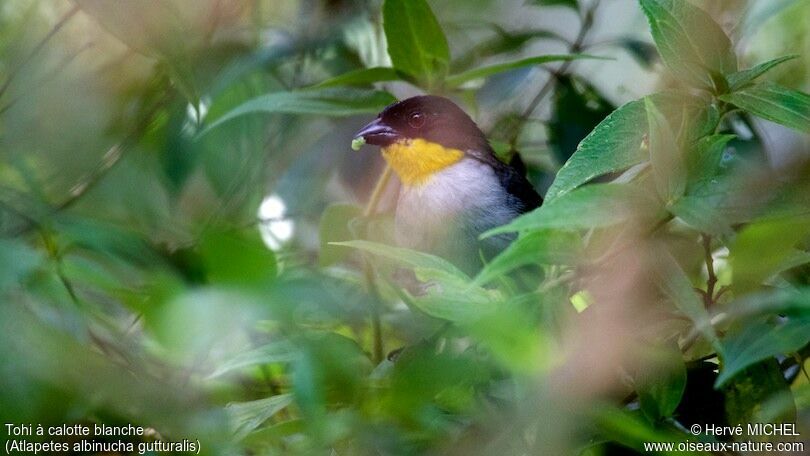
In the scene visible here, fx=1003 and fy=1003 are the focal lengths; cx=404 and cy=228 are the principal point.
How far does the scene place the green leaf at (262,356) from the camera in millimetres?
870

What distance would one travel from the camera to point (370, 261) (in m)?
1.38

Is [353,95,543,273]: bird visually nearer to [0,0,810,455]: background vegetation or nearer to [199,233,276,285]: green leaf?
[0,0,810,455]: background vegetation

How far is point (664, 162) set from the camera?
873 mm

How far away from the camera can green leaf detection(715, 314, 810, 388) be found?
2.71ft

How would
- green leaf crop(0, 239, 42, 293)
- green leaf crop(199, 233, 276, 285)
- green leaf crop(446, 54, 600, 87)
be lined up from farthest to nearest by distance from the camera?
green leaf crop(446, 54, 600, 87), green leaf crop(0, 239, 42, 293), green leaf crop(199, 233, 276, 285)

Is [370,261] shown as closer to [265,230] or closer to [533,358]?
[265,230]

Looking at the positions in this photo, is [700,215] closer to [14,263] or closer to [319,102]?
[14,263]

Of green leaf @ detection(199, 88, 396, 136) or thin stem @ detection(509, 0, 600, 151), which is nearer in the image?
green leaf @ detection(199, 88, 396, 136)

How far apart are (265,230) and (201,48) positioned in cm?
39

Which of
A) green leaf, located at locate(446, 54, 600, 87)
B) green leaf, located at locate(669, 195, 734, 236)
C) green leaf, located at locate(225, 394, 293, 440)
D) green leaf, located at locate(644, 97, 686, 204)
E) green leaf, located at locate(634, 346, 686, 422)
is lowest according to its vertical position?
green leaf, located at locate(225, 394, 293, 440)

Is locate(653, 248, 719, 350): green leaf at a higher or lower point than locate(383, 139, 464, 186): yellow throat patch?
lower

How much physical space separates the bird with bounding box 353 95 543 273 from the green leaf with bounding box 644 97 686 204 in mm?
1073

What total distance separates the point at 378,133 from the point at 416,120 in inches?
4.3

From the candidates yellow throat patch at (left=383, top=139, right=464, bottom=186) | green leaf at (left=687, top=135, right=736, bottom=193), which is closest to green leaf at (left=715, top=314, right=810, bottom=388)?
green leaf at (left=687, top=135, right=736, bottom=193)
